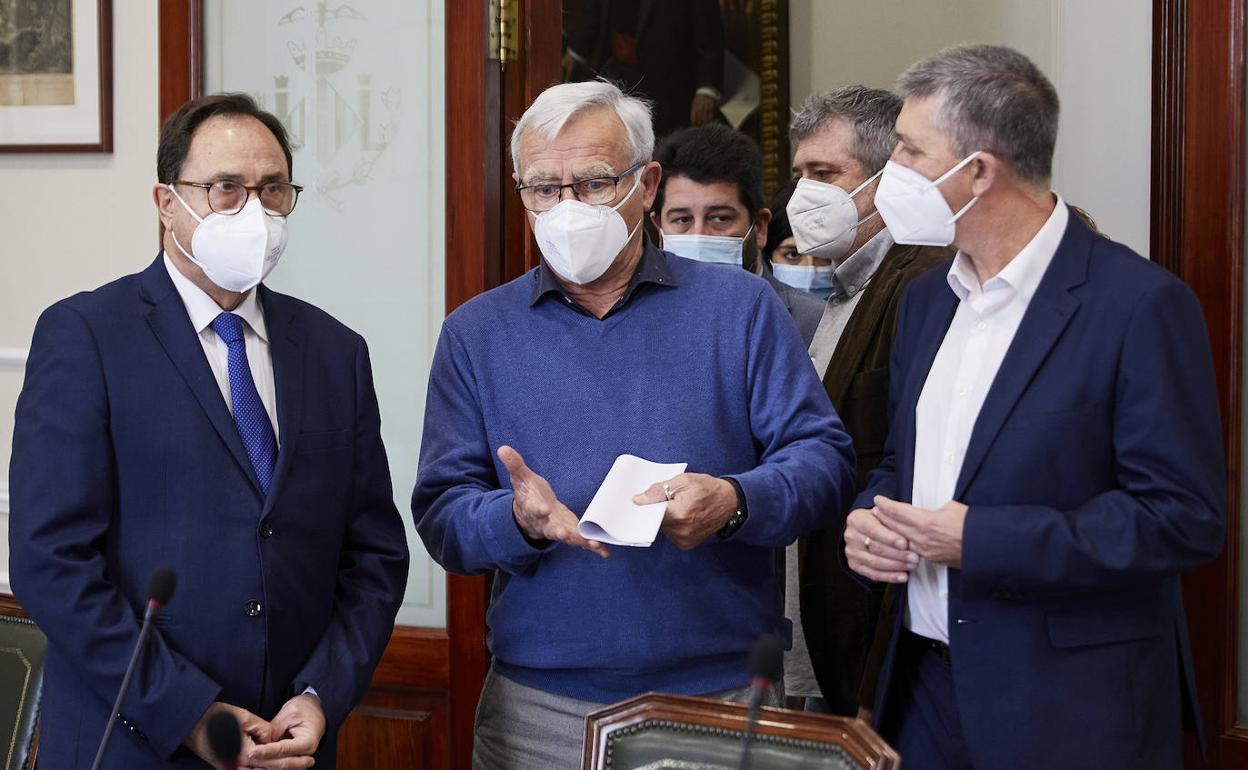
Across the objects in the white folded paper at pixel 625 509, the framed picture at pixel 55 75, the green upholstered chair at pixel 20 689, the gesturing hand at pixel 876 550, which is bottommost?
the green upholstered chair at pixel 20 689

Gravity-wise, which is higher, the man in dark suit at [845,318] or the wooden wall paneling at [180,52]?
the wooden wall paneling at [180,52]

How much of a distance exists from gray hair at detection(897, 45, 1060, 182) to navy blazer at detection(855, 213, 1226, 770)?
0.53 feet

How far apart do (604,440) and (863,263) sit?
38.3 inches

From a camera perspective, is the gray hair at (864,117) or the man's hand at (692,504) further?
the gray hair at (864,117)

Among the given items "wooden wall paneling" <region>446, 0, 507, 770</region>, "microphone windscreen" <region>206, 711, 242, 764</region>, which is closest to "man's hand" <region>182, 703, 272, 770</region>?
"microphone windscreen" <region>206, 711, 242, 764</region>

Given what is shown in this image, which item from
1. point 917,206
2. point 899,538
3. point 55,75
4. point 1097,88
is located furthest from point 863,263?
point 55,75

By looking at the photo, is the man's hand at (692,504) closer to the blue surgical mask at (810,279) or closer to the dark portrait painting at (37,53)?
the blue surgical mask at (810,279)

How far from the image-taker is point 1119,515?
69.6 inches

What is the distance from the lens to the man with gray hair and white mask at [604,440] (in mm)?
1981

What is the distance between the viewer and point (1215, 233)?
8.50ft

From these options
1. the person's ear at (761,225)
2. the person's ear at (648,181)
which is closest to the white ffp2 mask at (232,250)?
the person's ear at (648,181)

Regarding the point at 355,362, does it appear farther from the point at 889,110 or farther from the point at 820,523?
the point at 889,110

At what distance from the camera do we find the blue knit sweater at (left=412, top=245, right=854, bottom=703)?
6.51 feet

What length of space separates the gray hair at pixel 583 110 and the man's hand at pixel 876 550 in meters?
0.67
